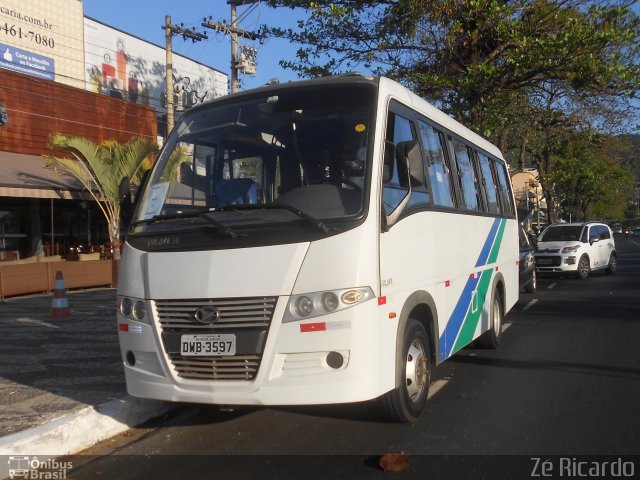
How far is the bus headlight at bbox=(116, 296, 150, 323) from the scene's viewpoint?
496cm

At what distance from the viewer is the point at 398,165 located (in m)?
5.11

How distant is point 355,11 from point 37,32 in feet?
45.8

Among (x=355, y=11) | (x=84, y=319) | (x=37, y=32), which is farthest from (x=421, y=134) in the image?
(x=37, y=32)

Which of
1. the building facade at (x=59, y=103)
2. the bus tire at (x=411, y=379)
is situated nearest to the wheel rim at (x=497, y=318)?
the bus tire at (x=411, y=379)

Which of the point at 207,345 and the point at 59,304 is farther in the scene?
the point at 59,304

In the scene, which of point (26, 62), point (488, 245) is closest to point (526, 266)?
point (488, 245)

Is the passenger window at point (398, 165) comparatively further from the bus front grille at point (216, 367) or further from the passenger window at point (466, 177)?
the passenger window at point (466, 177)

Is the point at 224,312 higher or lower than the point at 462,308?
higher

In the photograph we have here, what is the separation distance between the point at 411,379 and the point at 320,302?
4.62 feet

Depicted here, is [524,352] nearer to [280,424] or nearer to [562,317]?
[562,317]

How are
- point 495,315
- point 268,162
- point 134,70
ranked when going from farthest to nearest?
point 134,70 < point 495,315 < point 268,162

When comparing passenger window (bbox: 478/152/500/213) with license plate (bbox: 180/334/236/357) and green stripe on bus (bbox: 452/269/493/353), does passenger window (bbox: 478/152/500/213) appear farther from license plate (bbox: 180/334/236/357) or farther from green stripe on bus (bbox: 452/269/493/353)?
license plate (bbox: 180/334/236/357)

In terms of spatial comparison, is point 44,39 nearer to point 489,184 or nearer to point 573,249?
point 573,249

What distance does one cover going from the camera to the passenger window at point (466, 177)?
23.8 feet
